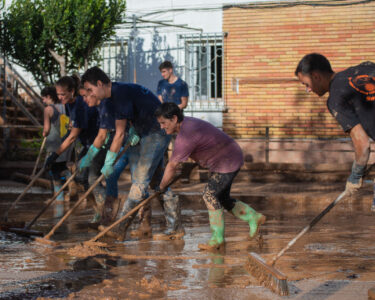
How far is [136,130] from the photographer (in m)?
6.55

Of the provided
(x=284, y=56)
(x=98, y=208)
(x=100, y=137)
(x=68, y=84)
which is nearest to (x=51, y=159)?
(x=98, y=208)

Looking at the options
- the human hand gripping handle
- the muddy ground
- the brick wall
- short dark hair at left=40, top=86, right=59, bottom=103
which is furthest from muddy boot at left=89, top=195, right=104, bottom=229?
the brick wall

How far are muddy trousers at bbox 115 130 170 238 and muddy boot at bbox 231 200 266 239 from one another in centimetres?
93

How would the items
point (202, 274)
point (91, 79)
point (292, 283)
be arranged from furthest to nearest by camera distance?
point (91, 79)
point (202, 274)
point (292, 283)

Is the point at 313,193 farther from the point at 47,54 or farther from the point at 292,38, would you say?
the point at 47,54

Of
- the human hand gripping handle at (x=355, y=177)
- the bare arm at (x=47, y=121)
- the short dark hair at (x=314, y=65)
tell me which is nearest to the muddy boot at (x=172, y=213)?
the human hand gripping handle at (x=355, y=177)

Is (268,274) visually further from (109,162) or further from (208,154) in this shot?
(109,162)

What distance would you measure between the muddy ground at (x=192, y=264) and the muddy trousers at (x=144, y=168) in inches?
14.4

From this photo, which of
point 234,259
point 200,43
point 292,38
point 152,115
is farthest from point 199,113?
point 234,259

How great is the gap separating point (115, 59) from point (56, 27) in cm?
286

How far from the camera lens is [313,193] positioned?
1030cm

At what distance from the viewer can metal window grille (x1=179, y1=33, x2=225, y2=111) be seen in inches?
626

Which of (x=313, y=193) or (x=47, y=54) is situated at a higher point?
(x=47, y=54)

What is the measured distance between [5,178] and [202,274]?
9583 mm
